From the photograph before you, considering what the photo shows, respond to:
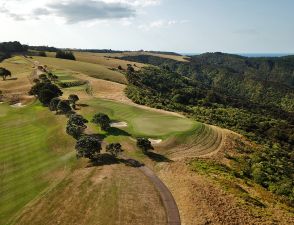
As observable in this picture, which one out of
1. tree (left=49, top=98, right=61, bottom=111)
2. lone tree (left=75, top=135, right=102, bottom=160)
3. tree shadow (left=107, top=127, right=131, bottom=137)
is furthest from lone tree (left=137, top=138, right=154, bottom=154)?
tree (left=49, top=98, right=61, bottom=111)

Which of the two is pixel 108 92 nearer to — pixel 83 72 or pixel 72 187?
pixel 83 72

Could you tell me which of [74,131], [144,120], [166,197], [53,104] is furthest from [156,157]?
[53,104]

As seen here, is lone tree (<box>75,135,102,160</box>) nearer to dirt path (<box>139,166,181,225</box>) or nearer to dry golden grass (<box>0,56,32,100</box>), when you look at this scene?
dirt path (<box>139,166,181,225</box>)

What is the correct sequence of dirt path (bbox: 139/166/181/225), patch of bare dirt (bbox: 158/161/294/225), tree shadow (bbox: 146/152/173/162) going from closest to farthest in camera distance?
patch of bare dirt (bbox: 158/161/294/225) < dirt path (bbox: 139/166/181/225) < tree shadow (bbox: 146/152/173/162)

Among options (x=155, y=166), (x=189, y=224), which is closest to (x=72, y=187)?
(x=155, y=166)

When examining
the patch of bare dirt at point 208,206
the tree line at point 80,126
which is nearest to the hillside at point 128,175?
the patch of bare dirt at point 208,206

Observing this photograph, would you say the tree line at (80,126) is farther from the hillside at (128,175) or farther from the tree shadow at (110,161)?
the hillside at (128,175)
